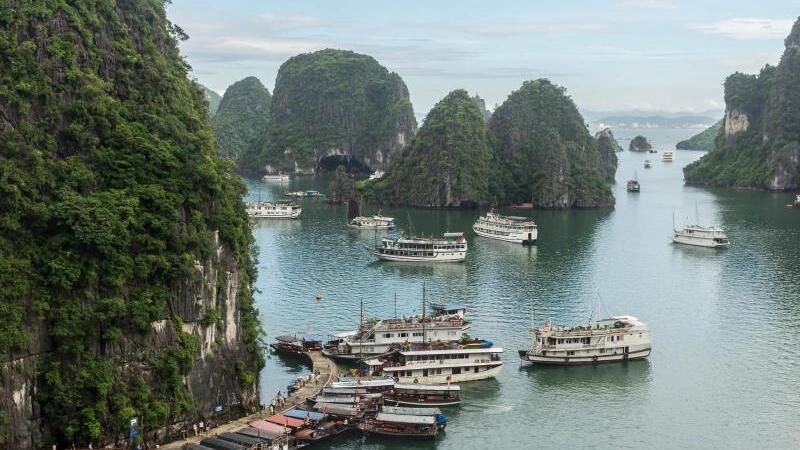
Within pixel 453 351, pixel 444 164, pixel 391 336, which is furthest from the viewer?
pixel 444 164

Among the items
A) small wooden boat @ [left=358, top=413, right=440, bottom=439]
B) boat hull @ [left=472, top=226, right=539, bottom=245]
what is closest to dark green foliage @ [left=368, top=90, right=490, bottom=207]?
boat hull @ [left=472, top=226, right=539, bottom=245]

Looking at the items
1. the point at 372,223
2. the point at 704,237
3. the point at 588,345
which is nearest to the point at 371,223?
the point at 372,223

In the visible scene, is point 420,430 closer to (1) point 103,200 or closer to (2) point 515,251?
(1) point 103,200

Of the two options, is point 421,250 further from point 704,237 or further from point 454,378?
point 454,378

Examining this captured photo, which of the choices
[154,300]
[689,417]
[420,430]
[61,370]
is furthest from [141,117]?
[689,417]

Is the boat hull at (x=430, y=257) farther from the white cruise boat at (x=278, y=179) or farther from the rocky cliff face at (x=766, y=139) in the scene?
the white cruise boat at (x=278, y=179)

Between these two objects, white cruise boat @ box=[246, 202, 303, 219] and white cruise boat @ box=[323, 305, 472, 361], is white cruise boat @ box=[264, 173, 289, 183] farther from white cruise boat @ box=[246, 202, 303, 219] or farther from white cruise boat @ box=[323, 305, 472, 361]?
white cruise boat @ box=[323, 305, 472, 361]
